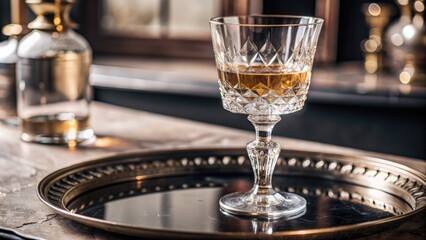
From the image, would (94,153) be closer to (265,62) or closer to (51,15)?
(51,15)

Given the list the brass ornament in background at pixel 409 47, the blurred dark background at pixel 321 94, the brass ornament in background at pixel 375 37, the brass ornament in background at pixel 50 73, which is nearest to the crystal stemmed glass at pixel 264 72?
the brass ornament in background at pixel 50 73

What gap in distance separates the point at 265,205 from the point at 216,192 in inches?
4.4

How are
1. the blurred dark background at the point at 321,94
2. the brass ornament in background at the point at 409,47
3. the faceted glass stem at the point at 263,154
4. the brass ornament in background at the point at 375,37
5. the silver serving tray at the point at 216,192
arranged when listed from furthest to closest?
the brass ornament in background at the point at 375,37 → the brass ornament in background at the point at 409,47 → the blurred dark background at the point at 321,94 → the faceted glass stem at the point at 263,154 → the silver serving tray at the point at 216,192

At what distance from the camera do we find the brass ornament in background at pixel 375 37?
2475 millimetres

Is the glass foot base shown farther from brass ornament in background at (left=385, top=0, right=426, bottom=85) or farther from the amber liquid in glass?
brass ornament in background at (left=385, top=0, right=426, bottom=85)

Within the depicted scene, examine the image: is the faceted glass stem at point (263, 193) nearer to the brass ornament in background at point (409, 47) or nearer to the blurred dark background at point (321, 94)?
the blurred dark background at point (321, 94)

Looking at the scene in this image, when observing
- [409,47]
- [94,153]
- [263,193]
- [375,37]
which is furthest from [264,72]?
[375,37]

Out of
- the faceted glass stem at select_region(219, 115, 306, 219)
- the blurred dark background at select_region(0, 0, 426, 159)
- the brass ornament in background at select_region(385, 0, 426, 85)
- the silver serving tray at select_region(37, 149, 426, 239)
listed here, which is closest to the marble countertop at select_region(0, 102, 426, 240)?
the silver serving tray at select_region(37, 149, 426, 239)

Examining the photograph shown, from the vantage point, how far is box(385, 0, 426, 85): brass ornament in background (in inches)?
91.3

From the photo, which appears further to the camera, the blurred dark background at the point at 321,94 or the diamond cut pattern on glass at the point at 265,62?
the blurred dark background at the point at 321,94

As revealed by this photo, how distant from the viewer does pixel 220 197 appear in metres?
0.94

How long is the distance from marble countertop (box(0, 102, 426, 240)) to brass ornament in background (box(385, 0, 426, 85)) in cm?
105

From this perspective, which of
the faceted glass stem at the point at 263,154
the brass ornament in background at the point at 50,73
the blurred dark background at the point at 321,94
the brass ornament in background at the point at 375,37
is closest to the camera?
the faceted glass stem at the point at 263,154

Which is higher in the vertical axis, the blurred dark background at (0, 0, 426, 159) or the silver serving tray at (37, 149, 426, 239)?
the silver serving tray at (37, 149, 426, 239)
